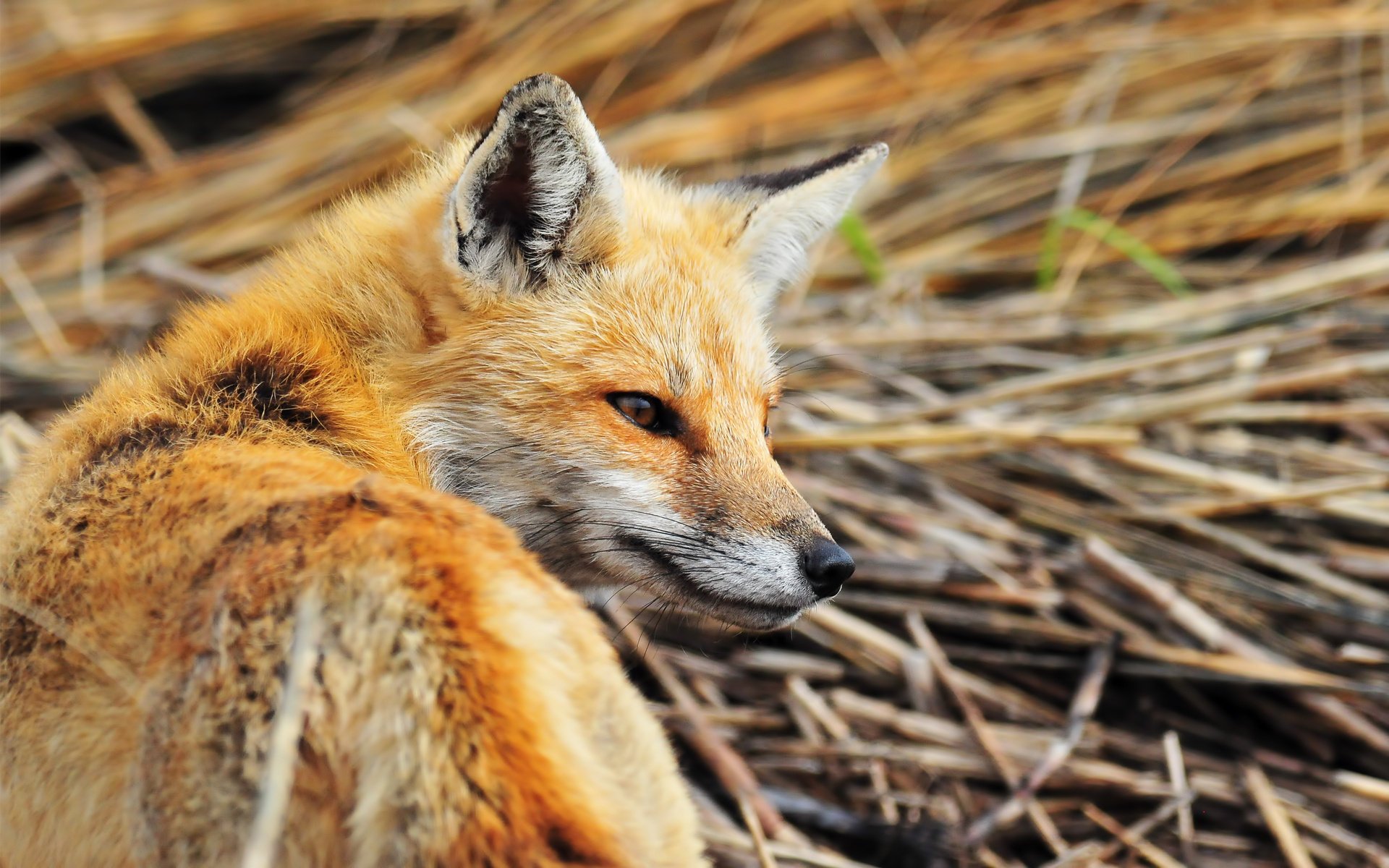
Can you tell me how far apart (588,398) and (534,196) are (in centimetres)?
56

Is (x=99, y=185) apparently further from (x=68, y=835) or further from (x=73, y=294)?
(x=68, y=835)

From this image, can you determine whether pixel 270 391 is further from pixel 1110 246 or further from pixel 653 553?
pixel 1110 246

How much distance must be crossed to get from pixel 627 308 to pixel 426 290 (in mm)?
528

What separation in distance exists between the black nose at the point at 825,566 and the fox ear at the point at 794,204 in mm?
1219

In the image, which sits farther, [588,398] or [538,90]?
[588,398]

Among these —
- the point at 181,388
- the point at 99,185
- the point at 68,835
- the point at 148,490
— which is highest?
the point at 99,185

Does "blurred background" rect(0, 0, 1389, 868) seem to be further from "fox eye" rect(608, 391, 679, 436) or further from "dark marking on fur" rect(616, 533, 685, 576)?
"fox eye" rect(608, 391, 679, 436)

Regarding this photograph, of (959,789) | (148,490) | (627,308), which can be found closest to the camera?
(148,490)

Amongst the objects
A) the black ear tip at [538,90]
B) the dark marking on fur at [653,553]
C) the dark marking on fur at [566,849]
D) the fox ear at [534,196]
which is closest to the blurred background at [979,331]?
the dark marking on fur at [653,553]

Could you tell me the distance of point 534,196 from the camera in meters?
3.15

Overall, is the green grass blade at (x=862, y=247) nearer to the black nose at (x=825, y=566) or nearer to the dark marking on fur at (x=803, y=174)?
the dark marking on fur at (x=803, y=174)

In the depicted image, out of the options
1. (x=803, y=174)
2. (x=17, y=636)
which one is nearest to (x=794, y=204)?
(x=803, y=174)

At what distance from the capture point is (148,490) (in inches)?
87.5

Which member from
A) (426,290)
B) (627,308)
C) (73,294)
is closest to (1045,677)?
(627,308)
